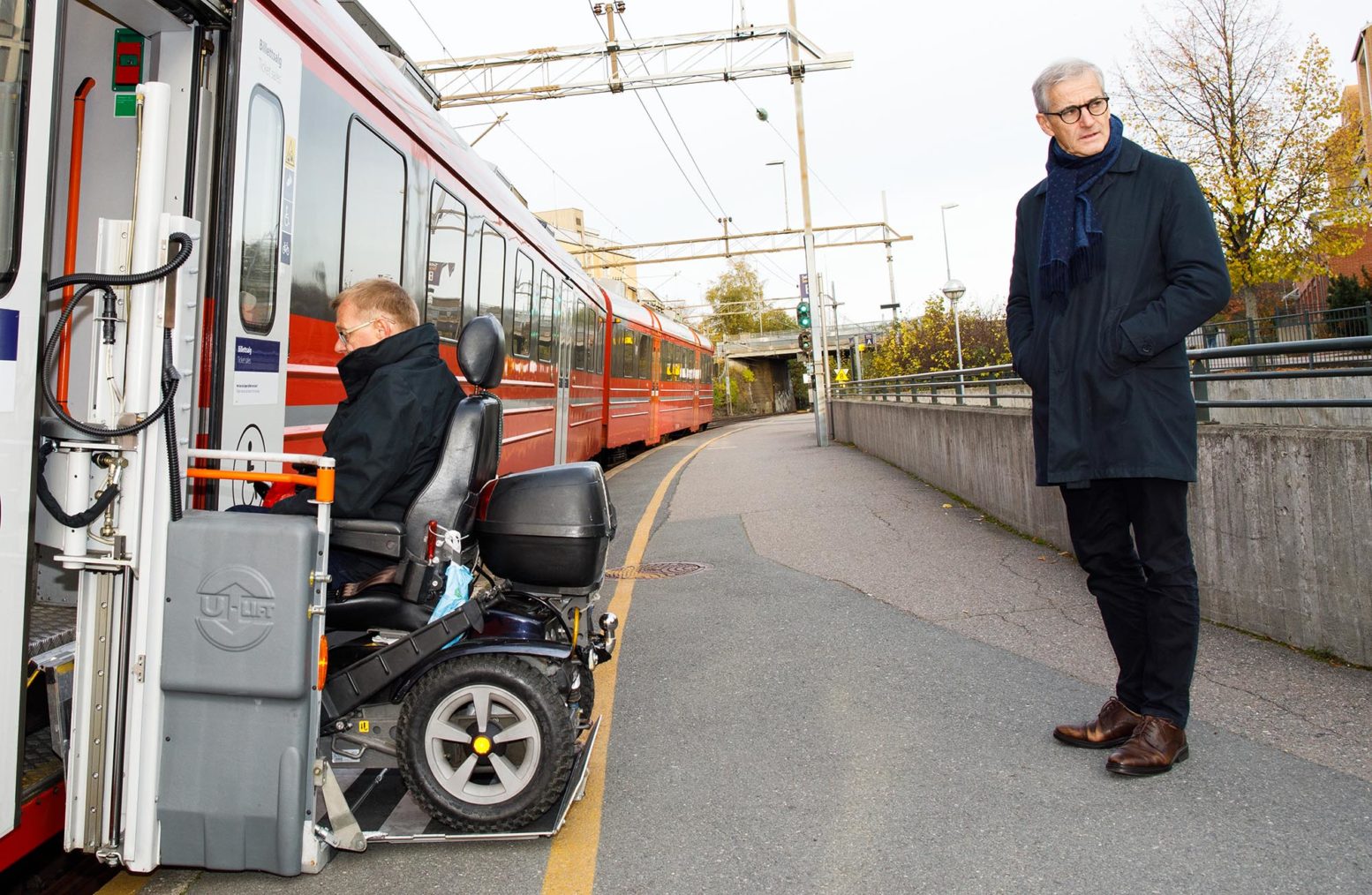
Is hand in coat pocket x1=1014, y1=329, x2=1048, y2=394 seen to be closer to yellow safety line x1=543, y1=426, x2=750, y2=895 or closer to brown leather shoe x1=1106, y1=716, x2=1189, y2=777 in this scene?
brown leather shoe x1=1106, y1=716, x2=1189, y2=777

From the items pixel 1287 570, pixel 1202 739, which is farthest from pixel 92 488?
pixel 1287 570

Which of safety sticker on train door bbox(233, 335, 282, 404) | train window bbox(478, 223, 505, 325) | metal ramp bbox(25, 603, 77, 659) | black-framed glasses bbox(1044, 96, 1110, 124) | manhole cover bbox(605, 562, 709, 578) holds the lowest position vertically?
manhole cover bbox(605, 562, 709, 578)

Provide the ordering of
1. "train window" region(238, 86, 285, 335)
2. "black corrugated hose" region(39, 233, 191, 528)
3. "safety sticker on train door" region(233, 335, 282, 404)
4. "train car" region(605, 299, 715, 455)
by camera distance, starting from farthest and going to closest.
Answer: "train car" region(605, 299, 715, 455), "train window" region(238, 86, 285, 335), "safety sticker on train door" region(233, 335, 282, 404), "black corrugated hose" region(39, 233, 191, 528)

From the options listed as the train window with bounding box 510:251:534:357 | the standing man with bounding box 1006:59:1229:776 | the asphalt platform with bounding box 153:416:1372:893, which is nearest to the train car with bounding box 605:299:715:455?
the train window with bounding box 510:251:534:357

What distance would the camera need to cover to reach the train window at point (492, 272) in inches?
341

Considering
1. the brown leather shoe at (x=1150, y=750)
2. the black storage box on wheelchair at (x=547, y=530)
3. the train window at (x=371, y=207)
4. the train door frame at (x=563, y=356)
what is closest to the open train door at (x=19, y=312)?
the black storage box on wheelchair at (x=547, y=530)

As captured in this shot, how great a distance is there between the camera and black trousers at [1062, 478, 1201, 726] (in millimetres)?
3572

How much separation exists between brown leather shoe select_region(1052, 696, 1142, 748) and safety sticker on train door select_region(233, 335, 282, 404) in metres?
3.23

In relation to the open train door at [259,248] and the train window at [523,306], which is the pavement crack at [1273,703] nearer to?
the open train door at [259,248]

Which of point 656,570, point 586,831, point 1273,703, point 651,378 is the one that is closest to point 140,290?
point 586,831

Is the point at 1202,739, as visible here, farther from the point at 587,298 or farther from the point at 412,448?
the point at 587,298

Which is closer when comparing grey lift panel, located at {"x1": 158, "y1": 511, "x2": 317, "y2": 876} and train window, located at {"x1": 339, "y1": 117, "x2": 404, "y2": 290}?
grey lift panel, located at {"x1": 158, "y1": 511, "x2": 317, "y2": 876}

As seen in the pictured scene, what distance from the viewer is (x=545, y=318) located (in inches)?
486

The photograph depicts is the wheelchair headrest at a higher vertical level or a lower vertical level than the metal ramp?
higher
